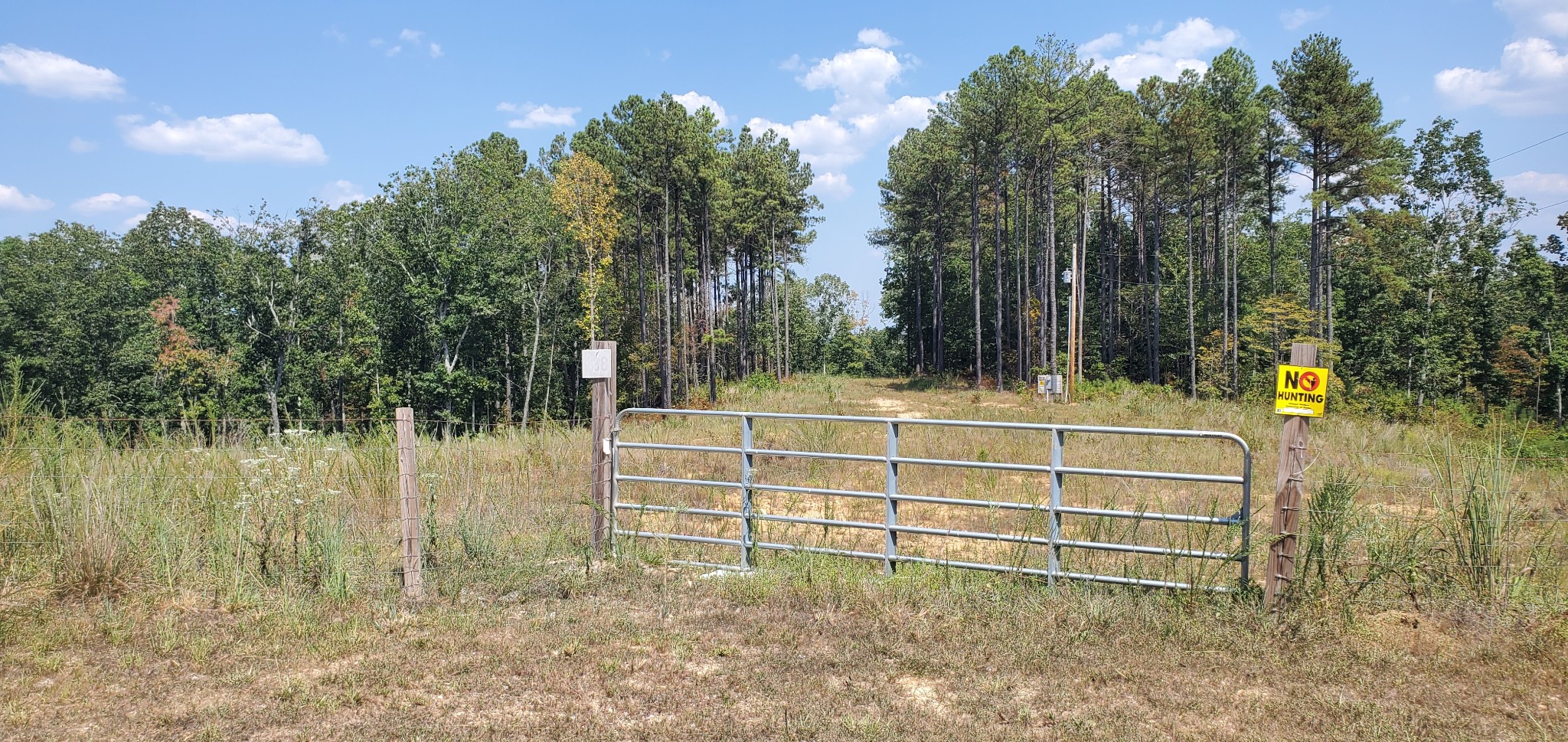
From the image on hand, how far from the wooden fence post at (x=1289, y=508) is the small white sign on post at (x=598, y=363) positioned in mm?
5192

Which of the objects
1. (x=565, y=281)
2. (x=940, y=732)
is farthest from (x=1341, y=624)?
(x=565, y=281)

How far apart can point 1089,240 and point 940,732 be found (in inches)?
2198

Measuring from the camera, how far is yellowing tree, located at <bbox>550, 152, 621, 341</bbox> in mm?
34438

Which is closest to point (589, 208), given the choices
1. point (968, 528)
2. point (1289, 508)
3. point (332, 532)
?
point (968, 528)

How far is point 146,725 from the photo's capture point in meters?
3.81

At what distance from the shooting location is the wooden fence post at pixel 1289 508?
505cm

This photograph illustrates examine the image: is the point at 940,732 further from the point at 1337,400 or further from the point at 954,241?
the point at 954,241

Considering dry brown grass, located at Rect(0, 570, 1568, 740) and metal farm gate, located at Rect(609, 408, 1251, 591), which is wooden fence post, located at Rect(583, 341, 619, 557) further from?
dry brown grass, located at Rect(0, 570, 1568, 740)

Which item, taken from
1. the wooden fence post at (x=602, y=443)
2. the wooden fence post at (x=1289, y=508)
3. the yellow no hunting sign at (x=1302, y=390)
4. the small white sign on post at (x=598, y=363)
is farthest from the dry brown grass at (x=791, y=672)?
the small white sign on post at (x=598, y=363)

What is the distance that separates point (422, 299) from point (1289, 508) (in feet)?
118

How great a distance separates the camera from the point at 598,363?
22.2 feet

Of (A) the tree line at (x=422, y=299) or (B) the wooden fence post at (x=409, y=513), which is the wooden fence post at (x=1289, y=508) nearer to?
(B) the wooden fence post at (x=409, y=513)

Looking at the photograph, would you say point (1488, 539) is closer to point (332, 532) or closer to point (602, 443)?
point (602, 443)

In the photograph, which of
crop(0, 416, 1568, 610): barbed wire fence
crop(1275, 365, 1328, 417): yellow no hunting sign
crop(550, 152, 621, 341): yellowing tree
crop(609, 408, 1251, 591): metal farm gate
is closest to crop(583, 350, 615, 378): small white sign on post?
crop(609, 408, 1251, 591): metal farm gate
